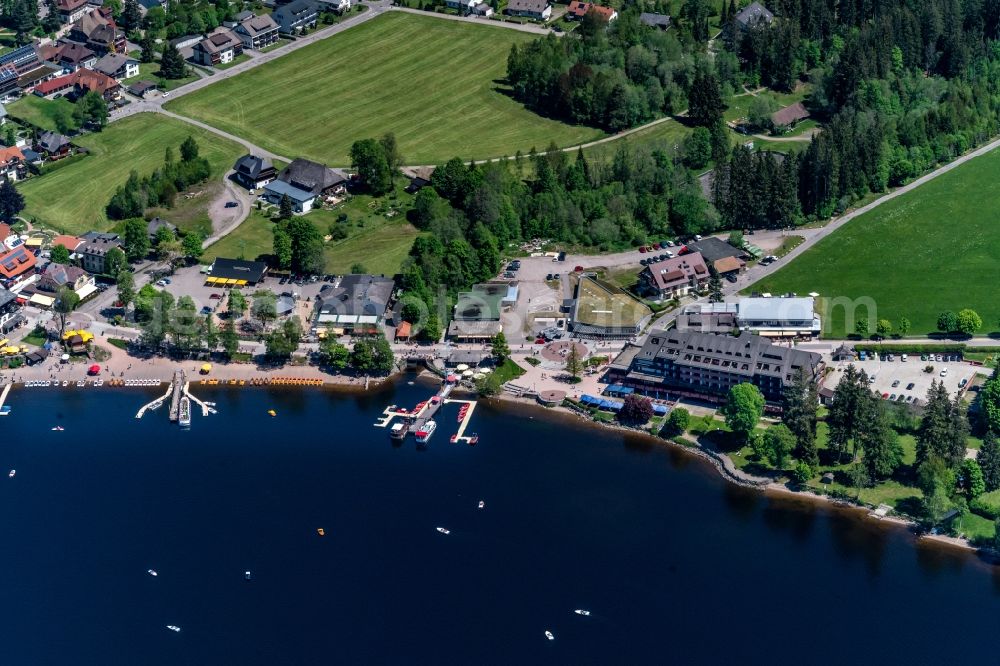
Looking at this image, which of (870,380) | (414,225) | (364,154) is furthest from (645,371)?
(364,154)

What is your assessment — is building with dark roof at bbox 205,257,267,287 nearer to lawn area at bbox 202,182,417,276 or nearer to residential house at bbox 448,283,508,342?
lawn area at bbox 202,182,417,276

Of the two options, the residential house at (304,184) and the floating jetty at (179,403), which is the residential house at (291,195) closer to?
the residential house at (304,184)

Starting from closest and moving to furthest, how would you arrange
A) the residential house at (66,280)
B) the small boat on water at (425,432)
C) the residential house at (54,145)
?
the small boat on water at (425,432) → the residential house at (66,280) → the residential house at (54,145)

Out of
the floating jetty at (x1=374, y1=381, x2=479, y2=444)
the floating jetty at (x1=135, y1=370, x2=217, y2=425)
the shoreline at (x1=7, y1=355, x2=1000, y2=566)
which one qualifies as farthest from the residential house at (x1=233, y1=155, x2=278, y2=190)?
the floating jetty at (x1=374, y1=381, x2=479, y2=444)

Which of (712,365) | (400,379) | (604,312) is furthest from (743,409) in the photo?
(400,379)

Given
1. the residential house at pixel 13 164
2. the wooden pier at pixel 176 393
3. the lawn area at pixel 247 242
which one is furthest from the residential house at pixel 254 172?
the wooden pier at pixel 176 393

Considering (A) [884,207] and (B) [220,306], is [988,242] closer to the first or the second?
(A) [884,207]
